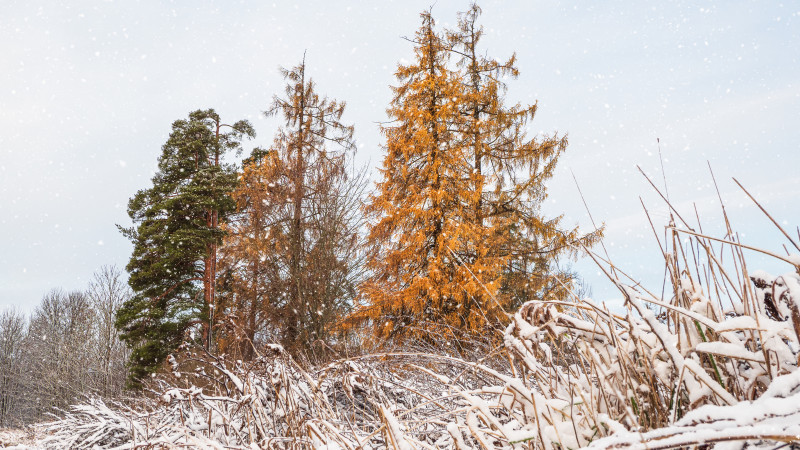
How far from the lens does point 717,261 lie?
1.14 m

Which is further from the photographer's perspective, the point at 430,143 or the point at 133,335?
the point at 133,335

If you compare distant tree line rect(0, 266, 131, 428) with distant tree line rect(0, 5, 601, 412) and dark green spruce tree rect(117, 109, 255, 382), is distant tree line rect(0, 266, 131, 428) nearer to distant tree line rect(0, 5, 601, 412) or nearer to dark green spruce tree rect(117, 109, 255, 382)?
dark green spruce tree rect(117, 109, 255, 382)

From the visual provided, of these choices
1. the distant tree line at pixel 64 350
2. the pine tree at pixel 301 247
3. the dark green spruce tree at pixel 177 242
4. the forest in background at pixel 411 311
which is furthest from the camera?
the distant tree line at pixel 64 350

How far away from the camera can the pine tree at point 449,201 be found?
1101cm

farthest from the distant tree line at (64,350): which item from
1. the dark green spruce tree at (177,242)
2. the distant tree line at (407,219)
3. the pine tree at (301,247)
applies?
the pine tree at (301,247)

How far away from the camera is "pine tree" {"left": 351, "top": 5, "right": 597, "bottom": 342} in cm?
1101

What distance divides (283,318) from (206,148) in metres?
11.4

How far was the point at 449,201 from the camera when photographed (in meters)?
11.8

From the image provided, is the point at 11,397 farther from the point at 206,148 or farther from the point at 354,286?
the point at 354,286

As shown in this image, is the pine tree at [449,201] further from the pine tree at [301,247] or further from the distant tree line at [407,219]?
the pine tree at [301,247]

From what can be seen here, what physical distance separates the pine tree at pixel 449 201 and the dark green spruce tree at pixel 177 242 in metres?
7.19

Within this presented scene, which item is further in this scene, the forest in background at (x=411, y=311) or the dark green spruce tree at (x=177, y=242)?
the dark green spruce tree at (x=177, y=242)

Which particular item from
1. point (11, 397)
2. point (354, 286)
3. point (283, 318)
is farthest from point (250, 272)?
point (11, 397)

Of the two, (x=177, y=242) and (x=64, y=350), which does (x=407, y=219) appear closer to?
(x=177, y=242)
